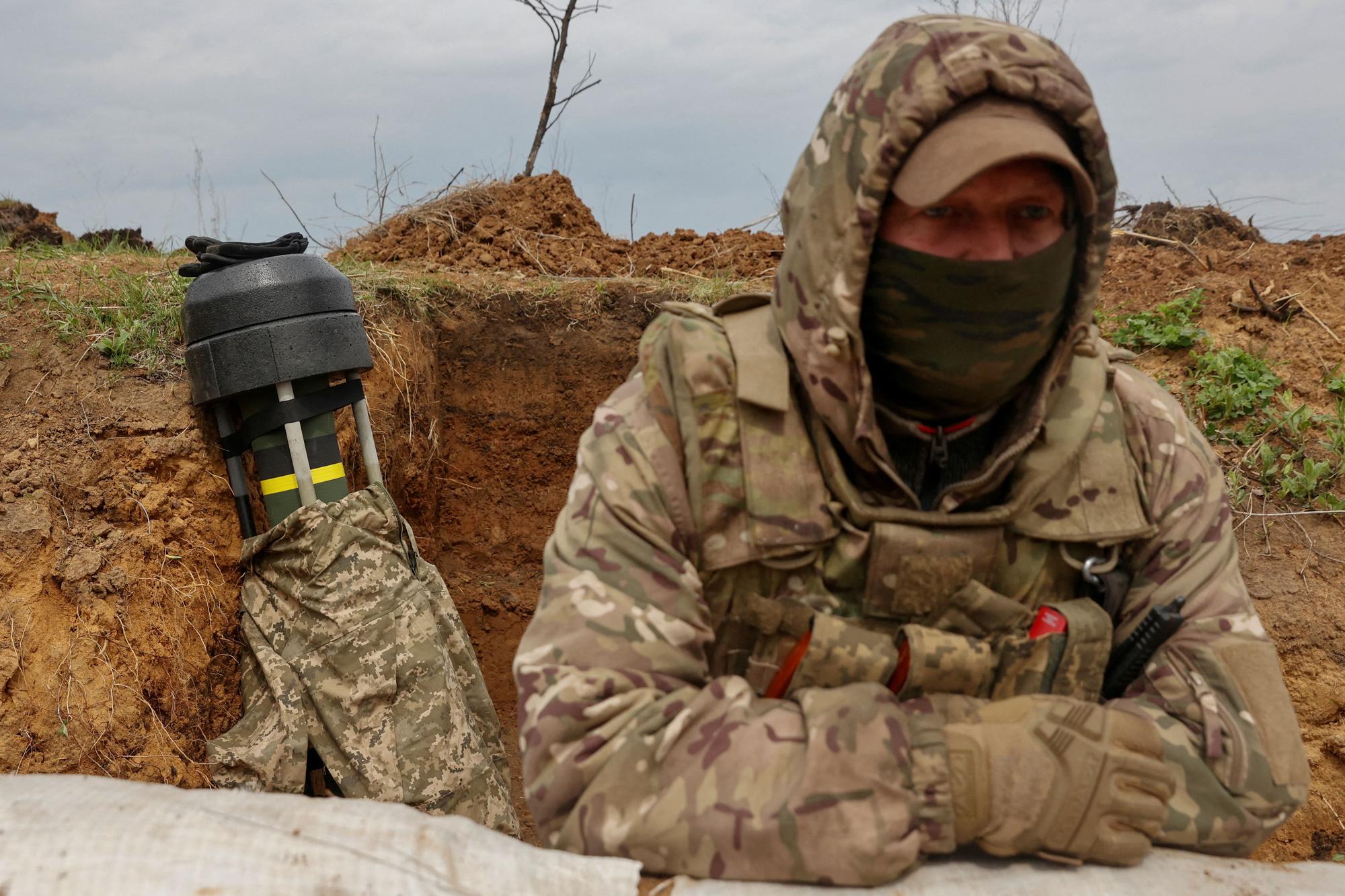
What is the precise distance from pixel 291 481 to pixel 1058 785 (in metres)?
2.80

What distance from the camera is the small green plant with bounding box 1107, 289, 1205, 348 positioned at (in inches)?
172

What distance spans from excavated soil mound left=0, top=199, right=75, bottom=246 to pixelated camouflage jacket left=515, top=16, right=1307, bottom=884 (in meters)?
5.21

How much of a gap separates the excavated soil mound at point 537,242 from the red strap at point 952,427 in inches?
148

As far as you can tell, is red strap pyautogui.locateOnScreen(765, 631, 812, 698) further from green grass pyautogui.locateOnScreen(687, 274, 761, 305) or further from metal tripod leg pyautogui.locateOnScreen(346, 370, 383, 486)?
green grass pyautogui.locateOnScreen(687, 274, 761, 305)

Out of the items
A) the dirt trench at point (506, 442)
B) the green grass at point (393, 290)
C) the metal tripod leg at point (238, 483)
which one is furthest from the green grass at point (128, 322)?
the dirt trench at point (506, 442)

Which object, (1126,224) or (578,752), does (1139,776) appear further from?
(1126,224)

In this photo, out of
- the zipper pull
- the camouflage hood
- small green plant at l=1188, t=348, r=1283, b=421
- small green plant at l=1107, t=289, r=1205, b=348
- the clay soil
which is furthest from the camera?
small green plant at l=1107, t=289, r=1205, b=348

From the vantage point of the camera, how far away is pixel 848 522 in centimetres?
179

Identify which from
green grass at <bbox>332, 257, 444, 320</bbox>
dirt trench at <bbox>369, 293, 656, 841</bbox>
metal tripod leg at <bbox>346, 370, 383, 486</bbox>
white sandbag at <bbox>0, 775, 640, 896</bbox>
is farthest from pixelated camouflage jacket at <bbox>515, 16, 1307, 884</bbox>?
dirt trench at <bbox>369, 293, 656, 841</bbox>

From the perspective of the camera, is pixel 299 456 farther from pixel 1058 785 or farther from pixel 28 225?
pixel 28 225

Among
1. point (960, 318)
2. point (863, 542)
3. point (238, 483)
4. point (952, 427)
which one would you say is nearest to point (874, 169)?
point (960, 318)

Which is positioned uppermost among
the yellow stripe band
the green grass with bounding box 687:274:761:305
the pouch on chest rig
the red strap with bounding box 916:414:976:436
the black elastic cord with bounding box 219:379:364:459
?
the green grass with bounding box 687:274:761:305

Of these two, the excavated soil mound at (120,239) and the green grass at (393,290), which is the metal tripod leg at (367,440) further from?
the excavated soil mound at (120,239)

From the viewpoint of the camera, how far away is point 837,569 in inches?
70.9
